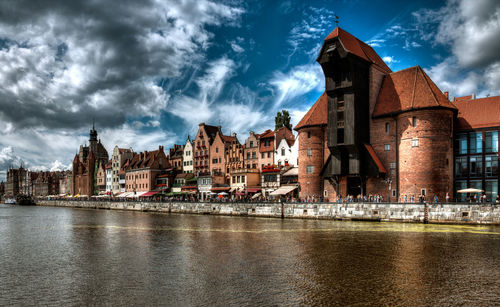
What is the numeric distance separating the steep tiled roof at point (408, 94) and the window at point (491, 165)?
705cm

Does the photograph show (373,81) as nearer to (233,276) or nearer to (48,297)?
(233,276)

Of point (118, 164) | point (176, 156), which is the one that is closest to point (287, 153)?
point (176, 156)

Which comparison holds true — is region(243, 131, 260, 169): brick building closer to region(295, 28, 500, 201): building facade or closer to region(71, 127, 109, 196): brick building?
region(295, 28, 500, 201): building facade

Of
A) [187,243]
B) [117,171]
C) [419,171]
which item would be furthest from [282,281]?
[117,171]

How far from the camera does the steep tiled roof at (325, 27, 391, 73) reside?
50750mm

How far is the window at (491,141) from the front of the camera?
4568cm

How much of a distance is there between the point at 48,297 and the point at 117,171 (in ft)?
361

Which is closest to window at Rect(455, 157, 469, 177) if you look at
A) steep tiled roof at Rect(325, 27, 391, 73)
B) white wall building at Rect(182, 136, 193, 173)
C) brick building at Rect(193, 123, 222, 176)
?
steep tiled roof at Rect(325, 27, 391, 73)

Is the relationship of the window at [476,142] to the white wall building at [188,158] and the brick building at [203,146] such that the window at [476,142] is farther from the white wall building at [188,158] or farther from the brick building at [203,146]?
the white wall building at [188,158]

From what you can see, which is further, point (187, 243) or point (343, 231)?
point (343, 231)

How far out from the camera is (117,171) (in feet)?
398

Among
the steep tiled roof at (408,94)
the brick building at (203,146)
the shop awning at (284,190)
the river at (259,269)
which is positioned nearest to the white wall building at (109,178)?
the brick building at (203,146)

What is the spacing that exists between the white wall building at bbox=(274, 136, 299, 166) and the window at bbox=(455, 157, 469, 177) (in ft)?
82.9

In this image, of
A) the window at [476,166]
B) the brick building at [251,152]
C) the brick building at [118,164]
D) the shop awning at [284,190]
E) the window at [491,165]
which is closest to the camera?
the window at [491,165]
